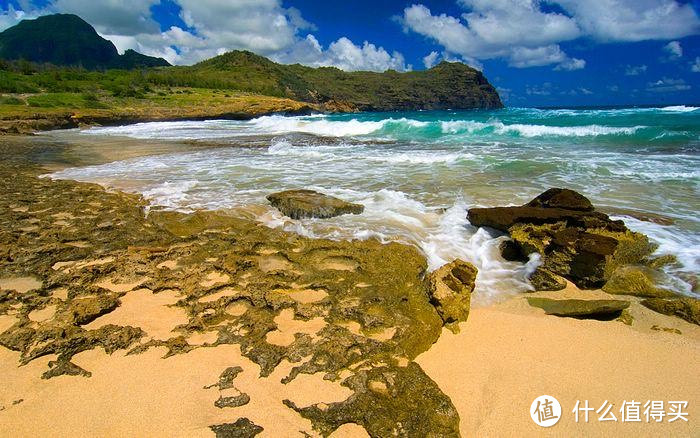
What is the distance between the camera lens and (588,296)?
4.05 meters

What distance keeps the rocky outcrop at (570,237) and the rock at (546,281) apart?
0.21 m

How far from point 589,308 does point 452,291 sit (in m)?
1.36

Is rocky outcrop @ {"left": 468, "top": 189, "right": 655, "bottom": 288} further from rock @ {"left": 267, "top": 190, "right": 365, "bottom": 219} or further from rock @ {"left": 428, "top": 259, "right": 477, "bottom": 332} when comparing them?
rock @ {"left": 267, "top": 190, "right": 365, "bottom": 219}

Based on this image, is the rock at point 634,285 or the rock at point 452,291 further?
the rock at point 634,285

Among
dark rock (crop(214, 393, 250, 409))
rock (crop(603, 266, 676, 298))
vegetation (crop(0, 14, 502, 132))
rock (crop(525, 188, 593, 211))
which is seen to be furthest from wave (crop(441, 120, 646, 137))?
vegetation (crop(0, 14, 502, 132))

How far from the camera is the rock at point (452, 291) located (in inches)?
135

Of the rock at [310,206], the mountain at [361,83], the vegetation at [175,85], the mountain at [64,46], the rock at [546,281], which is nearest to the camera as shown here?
the rock at [546,281]

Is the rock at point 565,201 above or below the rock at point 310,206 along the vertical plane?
above

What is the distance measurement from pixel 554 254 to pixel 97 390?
4.78 meters

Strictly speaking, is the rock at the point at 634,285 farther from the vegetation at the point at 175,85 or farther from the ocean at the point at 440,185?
the vegetation at the point at 175,85

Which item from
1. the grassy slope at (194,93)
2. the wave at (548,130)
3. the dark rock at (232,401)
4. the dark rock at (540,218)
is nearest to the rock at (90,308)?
the dark rock at (232,401)

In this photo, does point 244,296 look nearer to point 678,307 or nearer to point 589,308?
point 589,308

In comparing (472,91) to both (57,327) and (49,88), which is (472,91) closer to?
(49,88)

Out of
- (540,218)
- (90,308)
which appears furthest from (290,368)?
(540,218)
